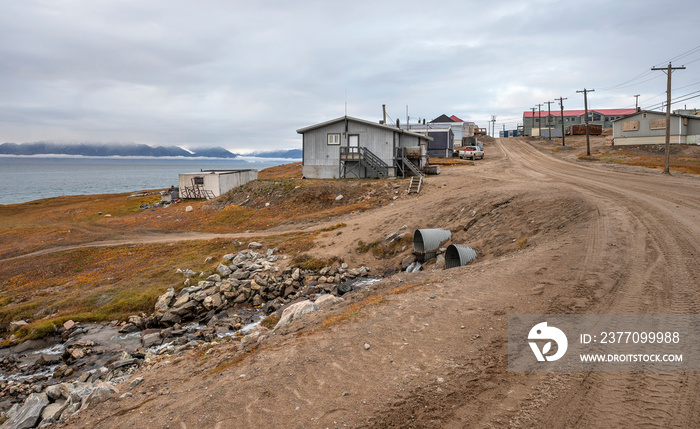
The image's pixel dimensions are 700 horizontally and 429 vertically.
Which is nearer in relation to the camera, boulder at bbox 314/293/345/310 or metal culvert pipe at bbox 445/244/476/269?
boulder at bbox 314/293/345/310

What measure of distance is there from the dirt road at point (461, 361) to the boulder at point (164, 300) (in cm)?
852

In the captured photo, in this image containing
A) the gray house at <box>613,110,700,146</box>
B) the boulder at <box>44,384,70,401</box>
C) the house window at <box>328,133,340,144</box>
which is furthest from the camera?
the gray house at <box>613,110,700,146</box>

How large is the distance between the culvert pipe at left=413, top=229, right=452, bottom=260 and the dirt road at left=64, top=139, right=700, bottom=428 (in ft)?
13.0

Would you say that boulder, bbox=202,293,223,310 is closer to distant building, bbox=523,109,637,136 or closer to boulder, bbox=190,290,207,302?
boulder, bbox=190,290,207,302

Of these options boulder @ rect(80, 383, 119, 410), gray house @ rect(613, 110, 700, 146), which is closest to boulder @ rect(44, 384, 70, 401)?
boulder @ rect(80, 383, 119, 410)

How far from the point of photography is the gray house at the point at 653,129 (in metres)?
53.3

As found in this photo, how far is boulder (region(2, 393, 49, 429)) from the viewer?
878 centimetres

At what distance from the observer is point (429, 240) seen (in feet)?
60.6

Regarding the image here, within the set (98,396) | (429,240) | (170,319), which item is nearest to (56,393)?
(98,396)

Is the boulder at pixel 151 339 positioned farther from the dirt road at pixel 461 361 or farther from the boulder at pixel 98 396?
the boulder at pixel 98 396

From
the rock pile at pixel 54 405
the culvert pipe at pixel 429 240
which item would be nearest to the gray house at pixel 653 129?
the culvert pipe at pixel 429 240

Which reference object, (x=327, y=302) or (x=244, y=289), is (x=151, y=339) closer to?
(x=244, y=289)

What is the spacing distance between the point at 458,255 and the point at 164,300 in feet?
44.5

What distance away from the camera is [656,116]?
55.8 m
